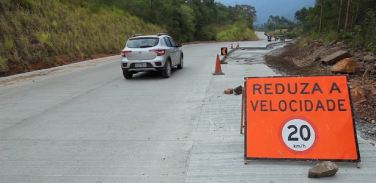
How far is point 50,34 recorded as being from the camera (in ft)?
71.9

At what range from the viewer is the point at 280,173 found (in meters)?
4.37

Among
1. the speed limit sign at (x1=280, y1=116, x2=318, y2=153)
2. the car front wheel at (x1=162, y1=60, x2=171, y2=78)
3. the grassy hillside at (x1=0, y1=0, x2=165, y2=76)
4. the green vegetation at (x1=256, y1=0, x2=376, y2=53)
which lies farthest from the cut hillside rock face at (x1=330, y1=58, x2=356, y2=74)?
the grassy hillside at (x1=0, y1=0, x2=165, y2=76)

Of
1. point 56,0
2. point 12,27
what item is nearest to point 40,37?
point 12,27

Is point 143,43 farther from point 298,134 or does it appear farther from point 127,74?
point 298,134

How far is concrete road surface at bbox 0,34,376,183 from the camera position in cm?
445

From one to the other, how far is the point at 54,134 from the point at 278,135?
392 cm

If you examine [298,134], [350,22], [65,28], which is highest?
[65,28]

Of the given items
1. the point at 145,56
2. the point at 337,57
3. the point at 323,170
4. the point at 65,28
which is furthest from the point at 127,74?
the point at 65,28

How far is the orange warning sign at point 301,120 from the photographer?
4.49m

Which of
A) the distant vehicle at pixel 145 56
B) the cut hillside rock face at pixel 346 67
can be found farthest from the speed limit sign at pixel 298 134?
the distant vehicle at pixel 145 56

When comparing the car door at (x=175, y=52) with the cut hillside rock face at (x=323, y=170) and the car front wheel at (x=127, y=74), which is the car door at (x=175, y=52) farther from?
the cut hillside rock face at (x=323, y=170)

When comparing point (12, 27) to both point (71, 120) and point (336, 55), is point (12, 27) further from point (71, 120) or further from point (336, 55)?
point (336, 55)

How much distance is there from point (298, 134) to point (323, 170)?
0.56m

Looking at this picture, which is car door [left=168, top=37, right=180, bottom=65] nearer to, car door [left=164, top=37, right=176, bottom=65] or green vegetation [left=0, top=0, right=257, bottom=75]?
car door [left=164, top=37, right=176, bottom=65]
